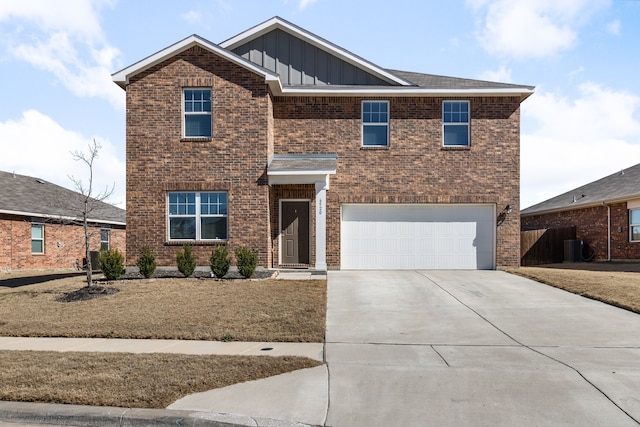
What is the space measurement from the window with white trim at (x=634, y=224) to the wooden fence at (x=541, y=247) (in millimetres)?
2764

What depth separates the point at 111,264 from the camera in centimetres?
1423

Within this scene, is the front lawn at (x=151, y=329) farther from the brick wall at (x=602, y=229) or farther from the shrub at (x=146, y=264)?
the brick wall at (x=602, y=229)

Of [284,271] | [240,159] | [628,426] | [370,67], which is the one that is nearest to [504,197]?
[370,67]

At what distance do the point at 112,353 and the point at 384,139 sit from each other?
1229cm

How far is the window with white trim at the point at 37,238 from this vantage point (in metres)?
23.6

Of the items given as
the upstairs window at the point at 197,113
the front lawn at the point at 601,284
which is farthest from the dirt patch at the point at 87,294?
the front lawn at the point at 601,284

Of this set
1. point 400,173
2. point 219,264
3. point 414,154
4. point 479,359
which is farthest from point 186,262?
point 479,359

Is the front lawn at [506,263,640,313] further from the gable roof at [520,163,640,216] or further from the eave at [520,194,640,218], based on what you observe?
the gable roof at [520,163,640,216]

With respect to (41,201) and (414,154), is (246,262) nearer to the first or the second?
(414,154)

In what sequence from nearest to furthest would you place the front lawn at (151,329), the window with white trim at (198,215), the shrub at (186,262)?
1. the front lawn at (151,329)
2. the shrub at (186,262)
3. the window with white trim at (198,215)

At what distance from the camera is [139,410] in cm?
522

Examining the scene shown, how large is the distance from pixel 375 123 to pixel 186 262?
792 centimetres

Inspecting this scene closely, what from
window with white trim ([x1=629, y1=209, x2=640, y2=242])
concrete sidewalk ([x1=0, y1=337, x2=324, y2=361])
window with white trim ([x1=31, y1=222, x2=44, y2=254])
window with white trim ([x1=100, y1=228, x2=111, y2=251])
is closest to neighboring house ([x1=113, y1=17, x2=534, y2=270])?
window with white trim ([x1=629, y1=209, x2=640, y2=242])

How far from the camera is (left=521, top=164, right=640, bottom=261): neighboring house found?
2058 cm
